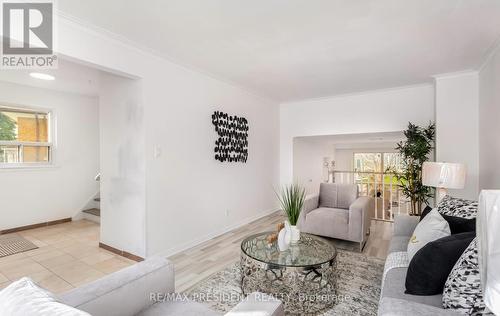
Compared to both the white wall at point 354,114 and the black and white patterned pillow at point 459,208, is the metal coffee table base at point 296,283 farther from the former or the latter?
the white wall at point 354,114

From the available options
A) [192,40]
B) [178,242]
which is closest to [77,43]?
[192,40]

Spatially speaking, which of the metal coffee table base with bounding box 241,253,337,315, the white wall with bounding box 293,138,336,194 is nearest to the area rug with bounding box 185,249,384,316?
the metal coffee table base with bounding box 241,253,337,315

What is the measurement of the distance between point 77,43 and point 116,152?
1296mm

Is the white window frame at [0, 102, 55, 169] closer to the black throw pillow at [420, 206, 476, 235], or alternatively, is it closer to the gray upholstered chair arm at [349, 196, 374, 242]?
the gray upholstered chair arm at [349, 196, 374, 242]

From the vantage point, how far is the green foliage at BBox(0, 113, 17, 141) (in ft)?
12.9

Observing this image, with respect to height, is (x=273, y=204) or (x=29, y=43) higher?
(x=29, y=43)

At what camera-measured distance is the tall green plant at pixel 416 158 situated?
3.80m

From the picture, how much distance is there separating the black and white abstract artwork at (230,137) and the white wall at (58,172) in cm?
283

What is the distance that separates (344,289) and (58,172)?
4887 millimetres

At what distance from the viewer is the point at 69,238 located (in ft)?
12.1

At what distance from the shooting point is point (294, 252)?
2188 mm

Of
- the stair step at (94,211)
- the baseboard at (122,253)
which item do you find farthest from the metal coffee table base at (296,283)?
the stair step at (94,211)

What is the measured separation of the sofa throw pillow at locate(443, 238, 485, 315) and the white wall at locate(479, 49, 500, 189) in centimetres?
225

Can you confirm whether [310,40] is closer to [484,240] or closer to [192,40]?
[192,40]
